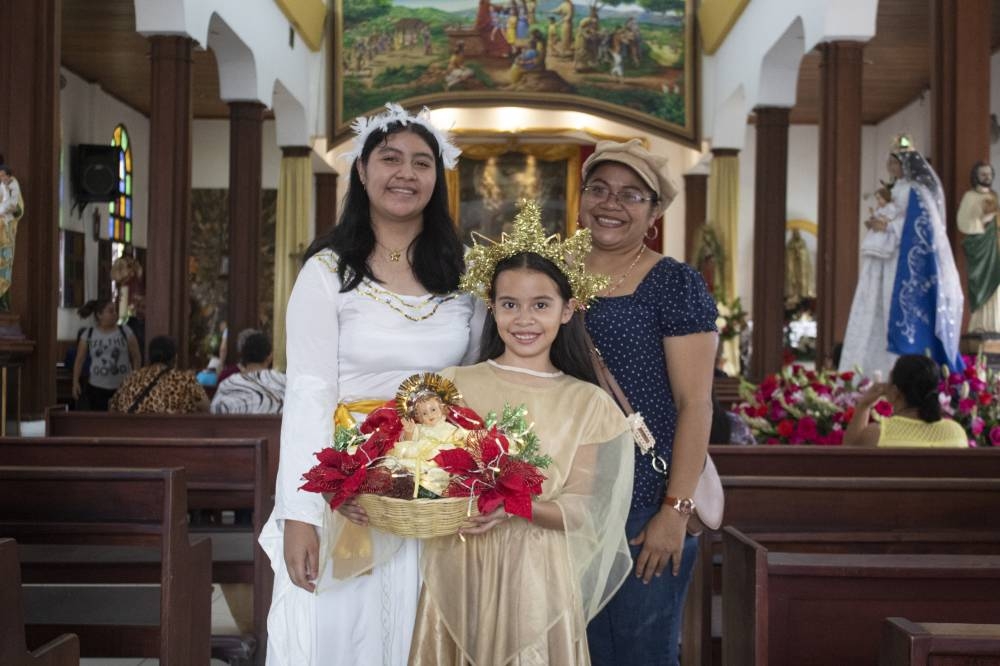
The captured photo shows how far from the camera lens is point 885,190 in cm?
959

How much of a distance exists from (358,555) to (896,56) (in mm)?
16702

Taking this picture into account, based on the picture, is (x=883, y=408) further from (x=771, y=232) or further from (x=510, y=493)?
(x=771, y=232)

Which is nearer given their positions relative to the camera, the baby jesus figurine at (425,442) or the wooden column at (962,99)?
the baby jesus figurine at (425,442)

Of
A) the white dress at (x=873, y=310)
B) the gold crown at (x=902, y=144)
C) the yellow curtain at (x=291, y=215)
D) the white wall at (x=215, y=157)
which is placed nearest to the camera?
the gold crown at (x=902, y=144)

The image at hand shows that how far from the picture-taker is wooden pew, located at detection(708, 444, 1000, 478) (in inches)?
194

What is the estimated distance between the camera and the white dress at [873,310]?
30.9 ft

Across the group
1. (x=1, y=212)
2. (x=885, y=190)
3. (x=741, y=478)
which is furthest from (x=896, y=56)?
(x=741, y=478)

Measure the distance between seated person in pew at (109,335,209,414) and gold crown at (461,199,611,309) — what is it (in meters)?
5.21

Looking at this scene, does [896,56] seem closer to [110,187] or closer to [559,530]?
[110,187]

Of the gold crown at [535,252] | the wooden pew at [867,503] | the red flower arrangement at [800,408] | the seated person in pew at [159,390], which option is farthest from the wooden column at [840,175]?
the gold crown at [535,252]

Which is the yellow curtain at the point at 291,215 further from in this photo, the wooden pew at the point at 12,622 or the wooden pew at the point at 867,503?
the wooden pew at the point at 12,622

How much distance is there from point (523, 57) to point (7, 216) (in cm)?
1288

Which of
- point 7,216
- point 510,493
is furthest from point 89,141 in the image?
point 510,493

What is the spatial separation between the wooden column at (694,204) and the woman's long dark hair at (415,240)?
1785 centimetres
